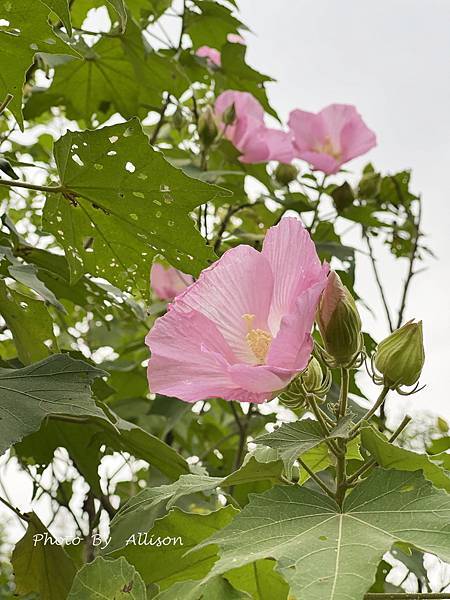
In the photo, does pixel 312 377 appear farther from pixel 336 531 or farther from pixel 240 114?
pixel 240 114

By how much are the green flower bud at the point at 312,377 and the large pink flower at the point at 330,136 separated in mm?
902

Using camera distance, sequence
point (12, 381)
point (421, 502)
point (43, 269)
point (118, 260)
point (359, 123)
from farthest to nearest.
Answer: point (359, 123) → point (43, 269) → point (118, 260) → point (12, 381) → point (421, 502)

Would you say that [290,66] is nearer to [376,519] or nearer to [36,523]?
[36,523]

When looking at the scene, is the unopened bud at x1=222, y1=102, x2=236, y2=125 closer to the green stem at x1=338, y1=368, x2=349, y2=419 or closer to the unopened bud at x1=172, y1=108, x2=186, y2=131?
the unopened bud at x1=172, y1=108, x2=186, y2=131

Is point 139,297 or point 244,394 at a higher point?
point 139,297

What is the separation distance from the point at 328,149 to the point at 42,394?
38.2 inches

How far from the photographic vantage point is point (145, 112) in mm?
1483

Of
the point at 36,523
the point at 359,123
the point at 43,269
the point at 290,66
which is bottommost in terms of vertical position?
the point at 36,523

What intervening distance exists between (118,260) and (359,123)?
774 millimetres

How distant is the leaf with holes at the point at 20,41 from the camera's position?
708 mm

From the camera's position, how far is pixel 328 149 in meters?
1.48

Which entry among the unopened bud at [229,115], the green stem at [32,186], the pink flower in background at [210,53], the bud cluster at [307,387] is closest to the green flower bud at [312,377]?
the bud cluster at [307,387]

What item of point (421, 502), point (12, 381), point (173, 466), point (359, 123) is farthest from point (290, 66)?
point (421, 502)

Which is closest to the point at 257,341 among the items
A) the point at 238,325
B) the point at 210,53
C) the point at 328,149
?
the point at 238,325
